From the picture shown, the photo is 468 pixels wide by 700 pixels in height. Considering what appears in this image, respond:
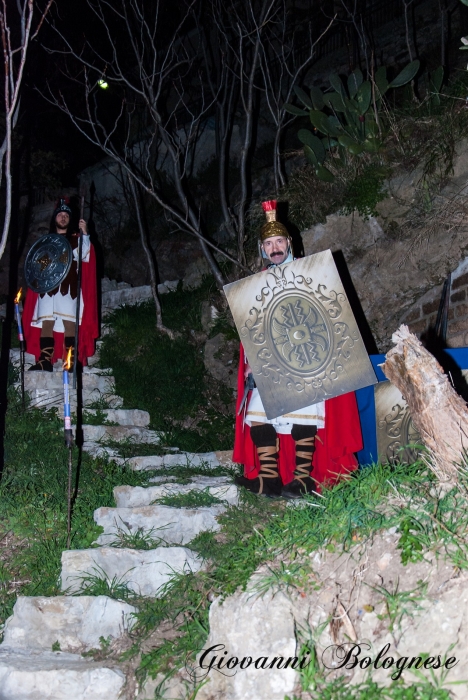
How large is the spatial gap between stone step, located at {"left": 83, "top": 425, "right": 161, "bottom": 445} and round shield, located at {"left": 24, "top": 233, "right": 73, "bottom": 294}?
1.42m

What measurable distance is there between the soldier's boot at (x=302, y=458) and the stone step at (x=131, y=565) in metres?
0.90

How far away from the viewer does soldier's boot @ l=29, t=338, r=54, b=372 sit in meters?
6.89

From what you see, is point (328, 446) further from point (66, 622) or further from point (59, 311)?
point (59, 311)

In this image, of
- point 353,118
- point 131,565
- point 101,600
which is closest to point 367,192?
point 353,118

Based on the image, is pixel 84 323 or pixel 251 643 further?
pixel 84 323

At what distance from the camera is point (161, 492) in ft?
14.6

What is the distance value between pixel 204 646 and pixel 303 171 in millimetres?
5892

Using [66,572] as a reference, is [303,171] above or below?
above

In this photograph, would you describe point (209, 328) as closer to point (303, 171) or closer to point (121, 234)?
point (303, 171)

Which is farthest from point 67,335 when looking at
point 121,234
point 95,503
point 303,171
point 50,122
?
point 50,122

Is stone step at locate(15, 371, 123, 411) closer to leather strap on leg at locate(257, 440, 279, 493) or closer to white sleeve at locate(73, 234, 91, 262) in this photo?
white sleeve at locate(73, 234, 91, 262)

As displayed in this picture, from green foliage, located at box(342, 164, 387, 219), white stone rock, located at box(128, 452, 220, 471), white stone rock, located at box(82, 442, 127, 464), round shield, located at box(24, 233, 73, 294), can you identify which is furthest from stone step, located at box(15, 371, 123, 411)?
green foliage, located at box(342, 164, 387, 219)

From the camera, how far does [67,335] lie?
6.91 m

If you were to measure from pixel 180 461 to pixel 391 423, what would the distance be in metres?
1.82
